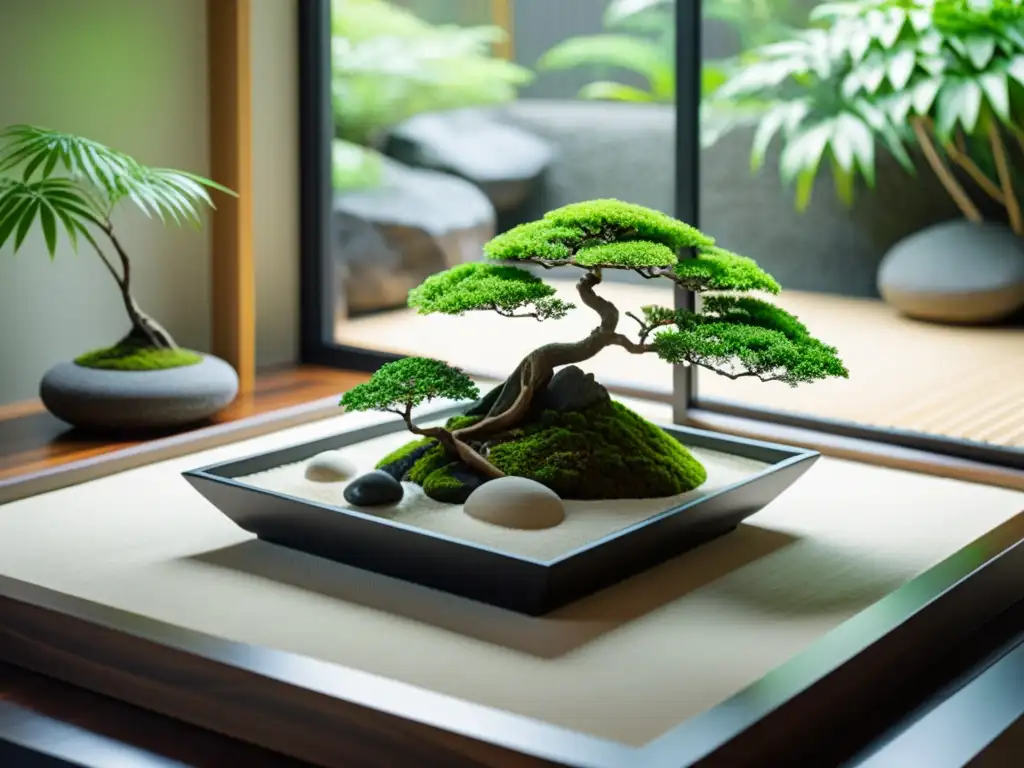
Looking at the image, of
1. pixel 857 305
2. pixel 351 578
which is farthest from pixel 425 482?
pixel 857 305

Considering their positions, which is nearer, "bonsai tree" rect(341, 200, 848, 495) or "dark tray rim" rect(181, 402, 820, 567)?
"dark tray rim" rect(181, 402, 820, 567)

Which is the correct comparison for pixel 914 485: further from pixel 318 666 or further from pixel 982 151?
pixel 318 666

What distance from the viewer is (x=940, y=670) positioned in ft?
9.29

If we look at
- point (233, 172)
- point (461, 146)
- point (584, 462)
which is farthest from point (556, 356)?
point (461, 146)

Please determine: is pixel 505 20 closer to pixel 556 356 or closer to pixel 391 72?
pixel 391 72

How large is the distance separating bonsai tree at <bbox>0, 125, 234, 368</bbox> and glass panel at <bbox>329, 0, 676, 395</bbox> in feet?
3.50

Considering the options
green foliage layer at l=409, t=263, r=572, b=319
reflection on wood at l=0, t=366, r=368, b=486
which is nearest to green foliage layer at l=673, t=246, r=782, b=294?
green foliage layer at l=409, t=263, r=572, b=319

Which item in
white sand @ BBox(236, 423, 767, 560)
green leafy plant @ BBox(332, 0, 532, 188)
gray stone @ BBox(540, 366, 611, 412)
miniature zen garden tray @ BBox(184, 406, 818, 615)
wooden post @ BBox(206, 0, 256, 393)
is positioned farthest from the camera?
green leafy plant @ BBox(332, 0, 532, 188)

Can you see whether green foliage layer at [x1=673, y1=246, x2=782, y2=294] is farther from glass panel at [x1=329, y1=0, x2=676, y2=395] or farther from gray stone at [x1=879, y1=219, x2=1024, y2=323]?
glass panel at [x1=329, y1=0, x2=676, y2=395]

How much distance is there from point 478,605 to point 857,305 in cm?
172

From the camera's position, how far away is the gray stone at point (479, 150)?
212 inches

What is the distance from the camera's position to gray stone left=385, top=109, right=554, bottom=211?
5.38 metres

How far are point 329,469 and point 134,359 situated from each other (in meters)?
1.08

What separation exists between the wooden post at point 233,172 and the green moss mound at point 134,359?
60cm
